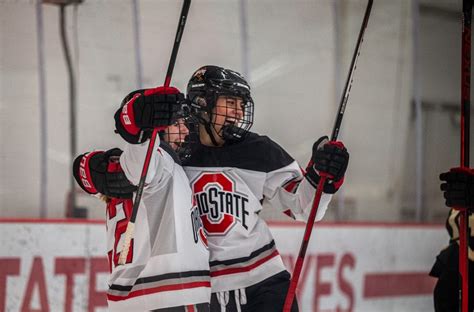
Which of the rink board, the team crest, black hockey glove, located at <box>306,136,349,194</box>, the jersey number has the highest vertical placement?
the team crest

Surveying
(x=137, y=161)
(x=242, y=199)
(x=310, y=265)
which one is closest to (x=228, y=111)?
(x=242, y=199)

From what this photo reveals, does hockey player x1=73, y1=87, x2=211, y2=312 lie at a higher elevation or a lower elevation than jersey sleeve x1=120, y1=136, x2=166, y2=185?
lower

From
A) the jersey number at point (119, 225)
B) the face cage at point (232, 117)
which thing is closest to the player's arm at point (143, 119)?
the jersey number at point (119, 225)

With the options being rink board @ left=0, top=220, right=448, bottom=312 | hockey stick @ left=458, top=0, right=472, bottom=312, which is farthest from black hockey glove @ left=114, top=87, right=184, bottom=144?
rink board @ left=0, top=220, right=448, bottom=312

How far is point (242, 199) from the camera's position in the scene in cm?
236

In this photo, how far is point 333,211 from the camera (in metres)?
4.42

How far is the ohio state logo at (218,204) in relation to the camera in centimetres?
233

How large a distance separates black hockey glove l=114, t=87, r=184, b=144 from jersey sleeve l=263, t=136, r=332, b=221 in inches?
20.5

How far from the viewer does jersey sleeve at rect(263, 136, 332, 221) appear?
94.4 inches

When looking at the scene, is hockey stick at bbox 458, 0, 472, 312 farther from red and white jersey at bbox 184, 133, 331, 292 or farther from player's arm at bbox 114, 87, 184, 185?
player's arm at bbox 114, 87, 184, 185

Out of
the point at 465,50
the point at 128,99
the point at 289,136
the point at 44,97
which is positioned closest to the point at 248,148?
the point at 128,99

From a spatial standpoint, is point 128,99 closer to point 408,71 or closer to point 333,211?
point 333,211

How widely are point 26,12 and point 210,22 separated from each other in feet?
3.15

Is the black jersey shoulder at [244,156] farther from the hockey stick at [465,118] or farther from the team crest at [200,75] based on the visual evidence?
the hockey stick at [465,118]
